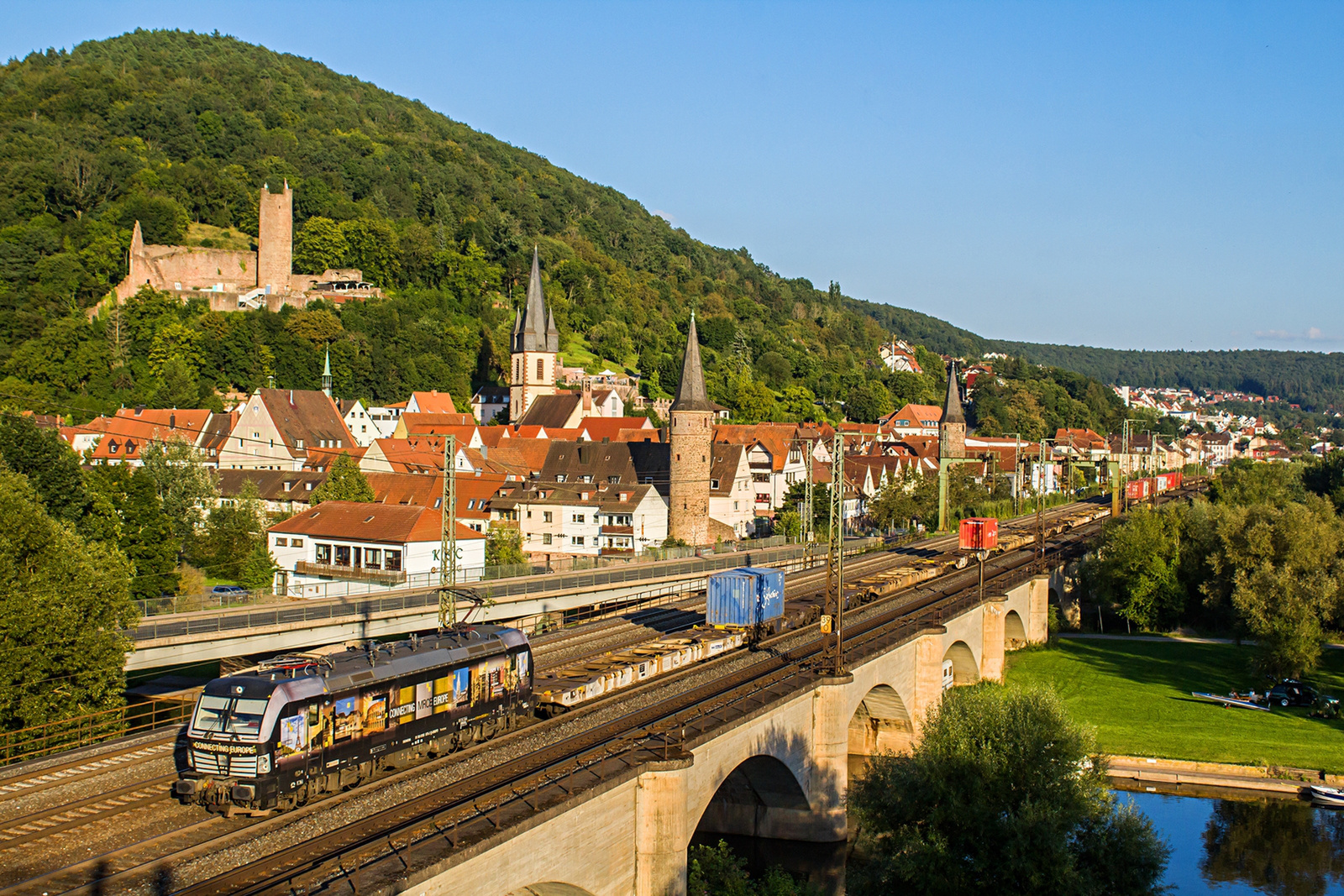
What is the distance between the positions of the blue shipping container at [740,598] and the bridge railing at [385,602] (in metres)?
10.2

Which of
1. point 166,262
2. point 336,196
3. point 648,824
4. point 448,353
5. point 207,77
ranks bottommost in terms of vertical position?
point 648,824

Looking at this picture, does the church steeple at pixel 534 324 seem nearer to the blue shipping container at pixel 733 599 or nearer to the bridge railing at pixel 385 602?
the bridge railing at pixel 385 602

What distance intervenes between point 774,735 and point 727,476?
5384 centimetres

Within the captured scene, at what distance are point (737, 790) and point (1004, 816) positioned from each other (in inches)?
350

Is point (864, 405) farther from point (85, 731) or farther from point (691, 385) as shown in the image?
point (85, 731)

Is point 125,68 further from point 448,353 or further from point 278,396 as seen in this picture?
point 278,396

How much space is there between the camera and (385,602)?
159 feet

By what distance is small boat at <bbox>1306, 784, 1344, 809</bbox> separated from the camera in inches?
1517

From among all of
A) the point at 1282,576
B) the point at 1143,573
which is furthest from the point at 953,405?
the point at 1282,576

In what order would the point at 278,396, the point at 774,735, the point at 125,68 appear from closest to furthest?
the point at 774,735 → the point at 278,396 → the point at 125,68

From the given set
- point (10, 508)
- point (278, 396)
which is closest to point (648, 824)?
point (10, 508)

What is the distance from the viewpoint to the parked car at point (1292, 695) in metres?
49.0

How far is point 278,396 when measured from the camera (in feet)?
324

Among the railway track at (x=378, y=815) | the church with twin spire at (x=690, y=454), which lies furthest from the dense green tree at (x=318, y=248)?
the railway track at (x=378, y=815)
